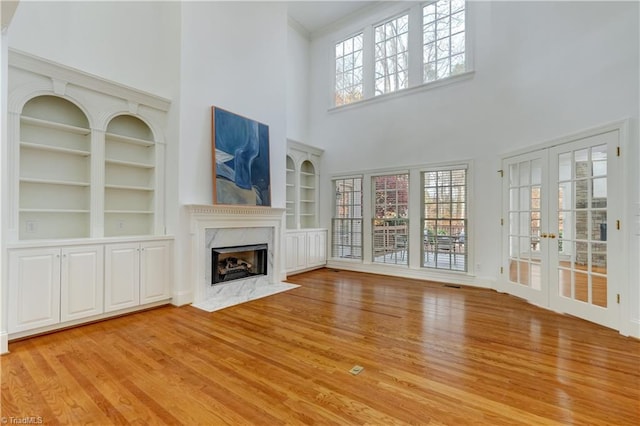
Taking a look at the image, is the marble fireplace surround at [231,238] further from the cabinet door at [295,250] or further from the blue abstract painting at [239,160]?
the cabinet door at [295,250]

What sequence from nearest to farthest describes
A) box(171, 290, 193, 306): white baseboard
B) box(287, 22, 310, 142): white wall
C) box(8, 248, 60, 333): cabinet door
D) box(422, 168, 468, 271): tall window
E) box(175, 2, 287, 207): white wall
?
box(8, 248, 60, 333): cabinet door, box(171, 290, 193, 306): white baseboard, box(175, 2, 287, 207): white wall, box(422, 168, 468, 271): tall window, box(287, 22, 310, 142): white wall

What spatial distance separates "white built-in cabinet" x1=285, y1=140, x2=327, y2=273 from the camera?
6125 mm

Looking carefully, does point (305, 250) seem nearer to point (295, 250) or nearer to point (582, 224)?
point (295, 250)

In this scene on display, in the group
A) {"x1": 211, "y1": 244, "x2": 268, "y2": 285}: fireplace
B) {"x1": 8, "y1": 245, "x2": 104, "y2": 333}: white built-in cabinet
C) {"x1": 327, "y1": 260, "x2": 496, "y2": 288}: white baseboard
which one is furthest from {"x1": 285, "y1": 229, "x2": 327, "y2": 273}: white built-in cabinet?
{"x1": 8, "y1": 245, "x2": 104, "y2": 333}: white built-in cabinet

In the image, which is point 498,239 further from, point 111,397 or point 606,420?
point 111,397

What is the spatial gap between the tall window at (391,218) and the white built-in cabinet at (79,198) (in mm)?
4062

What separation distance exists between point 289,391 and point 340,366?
51 centimetres

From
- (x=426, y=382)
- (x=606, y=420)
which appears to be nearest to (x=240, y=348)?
(x=426, y=382)

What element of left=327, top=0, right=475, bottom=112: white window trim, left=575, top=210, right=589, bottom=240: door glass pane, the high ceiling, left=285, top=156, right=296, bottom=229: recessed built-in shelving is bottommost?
left=575, top=210, right=589, bottom=240: door glass pane

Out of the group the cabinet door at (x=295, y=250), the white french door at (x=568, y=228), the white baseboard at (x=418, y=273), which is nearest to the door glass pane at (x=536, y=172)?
the white french door at (x=568, y=228)

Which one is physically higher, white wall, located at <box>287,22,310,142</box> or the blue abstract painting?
white wall, located at <box>287,22,310,142</box>

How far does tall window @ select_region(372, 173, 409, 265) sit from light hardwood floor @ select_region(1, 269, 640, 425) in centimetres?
240

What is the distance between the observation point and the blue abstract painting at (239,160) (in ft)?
14.3

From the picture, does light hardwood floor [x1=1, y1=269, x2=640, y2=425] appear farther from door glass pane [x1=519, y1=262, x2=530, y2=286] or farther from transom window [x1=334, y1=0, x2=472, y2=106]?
transom window [x1=334, y1=0, x2=472, y2=106]
